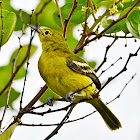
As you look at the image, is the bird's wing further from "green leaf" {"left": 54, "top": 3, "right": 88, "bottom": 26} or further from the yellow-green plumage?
"green leaf" {"left": 54, "top": 3, "right": 88, "bottom": 26}

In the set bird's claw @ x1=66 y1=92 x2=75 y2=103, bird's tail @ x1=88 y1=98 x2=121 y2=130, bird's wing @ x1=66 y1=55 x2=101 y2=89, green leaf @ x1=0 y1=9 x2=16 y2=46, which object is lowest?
bird's tail @ x1=88 y1=98 x2=121 y2=130

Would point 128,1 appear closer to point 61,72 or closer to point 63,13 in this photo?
point 63,13

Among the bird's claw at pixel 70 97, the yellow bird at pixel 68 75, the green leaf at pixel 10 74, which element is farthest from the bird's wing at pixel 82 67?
the green leaf at pixel 10 74

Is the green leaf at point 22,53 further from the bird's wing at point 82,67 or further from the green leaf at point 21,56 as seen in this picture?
the bird's wing at point 82,67

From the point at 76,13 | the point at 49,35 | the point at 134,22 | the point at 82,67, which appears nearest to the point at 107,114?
the point at 82,67

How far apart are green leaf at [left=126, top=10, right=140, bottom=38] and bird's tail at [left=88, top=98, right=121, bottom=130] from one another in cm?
133

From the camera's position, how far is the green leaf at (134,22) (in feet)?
8.74

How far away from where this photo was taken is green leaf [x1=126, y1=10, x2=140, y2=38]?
8.74 feet

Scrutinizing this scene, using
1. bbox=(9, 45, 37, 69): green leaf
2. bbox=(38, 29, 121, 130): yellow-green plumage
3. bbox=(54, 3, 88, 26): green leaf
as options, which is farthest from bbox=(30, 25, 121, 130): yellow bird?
bbox=(54, 3, 88, 26): green leaf

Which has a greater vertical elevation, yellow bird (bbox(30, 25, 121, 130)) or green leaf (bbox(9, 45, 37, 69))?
green leaf (bbox(9, 45, 37, 69))

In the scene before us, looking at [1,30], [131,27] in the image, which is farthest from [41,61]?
[131,27]

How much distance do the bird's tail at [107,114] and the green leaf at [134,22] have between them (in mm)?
1328

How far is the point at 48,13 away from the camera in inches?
145

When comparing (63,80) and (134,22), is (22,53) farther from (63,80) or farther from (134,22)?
(134,22)
